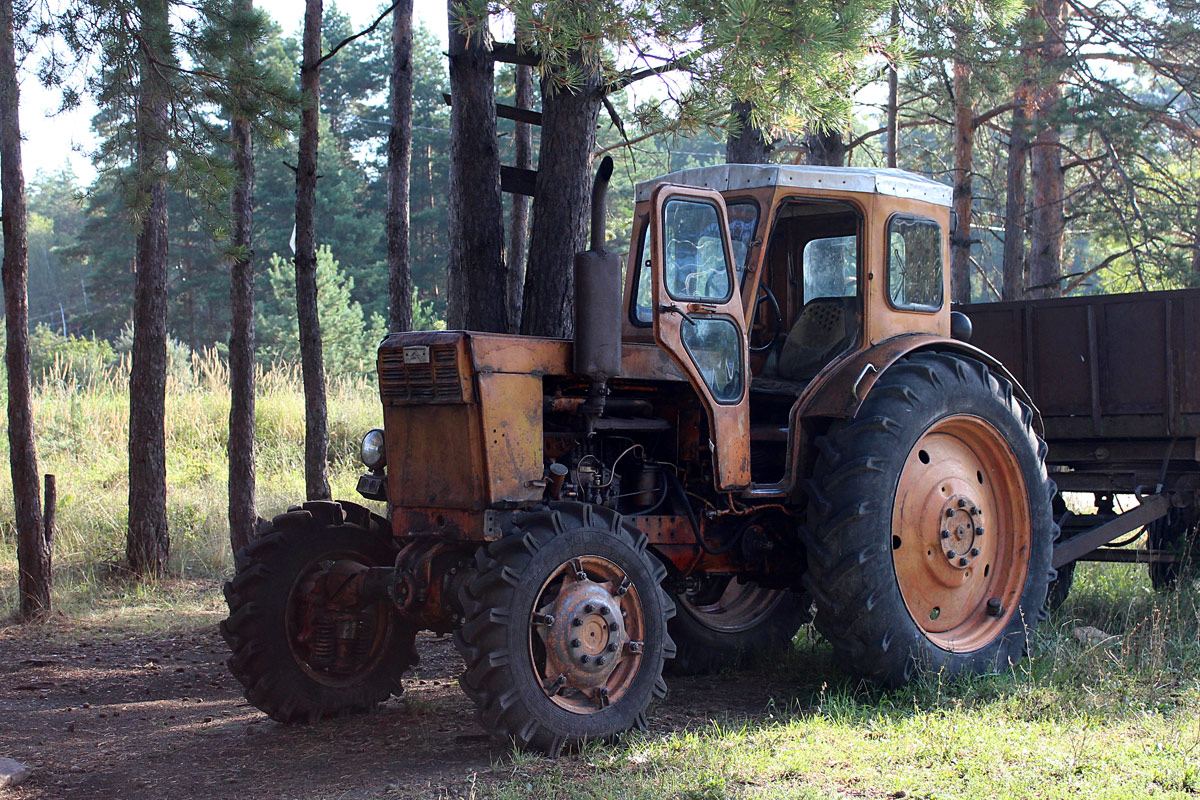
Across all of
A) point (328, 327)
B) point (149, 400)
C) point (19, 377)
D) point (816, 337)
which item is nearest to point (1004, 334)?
point (816, 337)

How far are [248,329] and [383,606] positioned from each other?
5096 millimetres

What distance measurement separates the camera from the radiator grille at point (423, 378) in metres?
5.13

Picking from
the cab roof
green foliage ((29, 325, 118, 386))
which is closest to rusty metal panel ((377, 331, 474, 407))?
the cab roof

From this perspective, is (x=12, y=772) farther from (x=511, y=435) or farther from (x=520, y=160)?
(x=520, y=160)

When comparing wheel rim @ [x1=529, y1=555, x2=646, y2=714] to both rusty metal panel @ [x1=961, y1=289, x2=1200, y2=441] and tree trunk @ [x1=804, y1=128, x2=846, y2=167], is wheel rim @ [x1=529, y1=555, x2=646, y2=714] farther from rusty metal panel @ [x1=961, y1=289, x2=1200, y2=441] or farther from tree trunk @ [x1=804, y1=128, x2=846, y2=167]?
tree trunk @ [x1=804, y1=128, x2=846, y2=167]

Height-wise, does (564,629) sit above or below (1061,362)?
below

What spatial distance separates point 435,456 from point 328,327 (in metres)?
24.0

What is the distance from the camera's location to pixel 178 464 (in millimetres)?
14445

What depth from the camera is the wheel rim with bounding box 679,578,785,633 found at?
22.6 feet

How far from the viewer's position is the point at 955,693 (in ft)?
18.8

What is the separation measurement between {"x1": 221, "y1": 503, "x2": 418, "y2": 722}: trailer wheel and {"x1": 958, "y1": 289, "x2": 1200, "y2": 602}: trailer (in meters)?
4.26

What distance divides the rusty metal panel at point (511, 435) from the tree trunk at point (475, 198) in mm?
3073

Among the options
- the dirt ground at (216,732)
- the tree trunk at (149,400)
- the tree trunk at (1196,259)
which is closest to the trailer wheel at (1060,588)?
the dirt ground at (216,732)

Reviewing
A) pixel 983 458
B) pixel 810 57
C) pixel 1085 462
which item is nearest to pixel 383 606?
pixel 983 458
